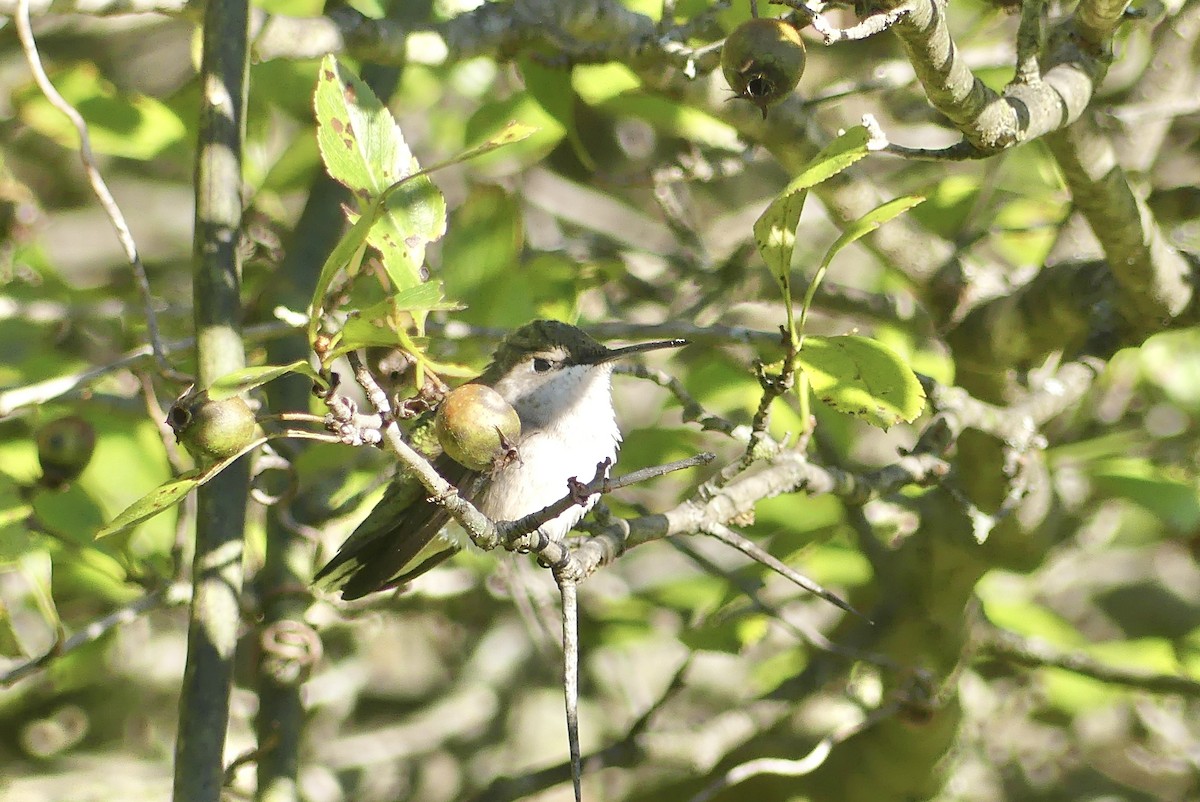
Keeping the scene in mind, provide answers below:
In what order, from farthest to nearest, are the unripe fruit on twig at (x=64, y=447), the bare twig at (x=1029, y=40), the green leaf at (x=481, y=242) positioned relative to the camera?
the green leaf at (x=481, y=242), the unripe fruit on twig at (x=64, y=447), the bare twig at (x=1029, y=40)

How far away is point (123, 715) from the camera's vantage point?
167 inches

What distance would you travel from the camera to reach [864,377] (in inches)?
67.8

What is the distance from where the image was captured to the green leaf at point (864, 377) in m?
1.70

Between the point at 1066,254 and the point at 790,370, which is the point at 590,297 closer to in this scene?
the point at 1066,254

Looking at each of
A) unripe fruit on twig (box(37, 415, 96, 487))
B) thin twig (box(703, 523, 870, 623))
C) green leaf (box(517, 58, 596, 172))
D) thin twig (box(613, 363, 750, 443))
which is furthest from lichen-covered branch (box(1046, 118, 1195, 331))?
unripe fruit on twig (box(37, 415, 96, 487))

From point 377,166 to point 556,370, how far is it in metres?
1.23

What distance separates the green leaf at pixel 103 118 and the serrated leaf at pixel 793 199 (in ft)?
5.87

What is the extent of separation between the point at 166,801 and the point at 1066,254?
2809 millimetres

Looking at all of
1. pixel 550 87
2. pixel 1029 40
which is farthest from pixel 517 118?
pixel 1029 40

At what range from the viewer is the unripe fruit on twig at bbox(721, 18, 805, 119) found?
161 cm

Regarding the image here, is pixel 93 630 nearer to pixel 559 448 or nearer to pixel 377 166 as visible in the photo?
pixel 559 448

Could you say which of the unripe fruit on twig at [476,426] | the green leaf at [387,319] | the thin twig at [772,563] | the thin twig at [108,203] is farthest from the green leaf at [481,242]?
the green leaf at [387,319]

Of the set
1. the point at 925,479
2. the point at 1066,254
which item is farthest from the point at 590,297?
the point at 925,479

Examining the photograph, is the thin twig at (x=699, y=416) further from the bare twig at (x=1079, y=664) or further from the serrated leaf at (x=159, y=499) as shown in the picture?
the bare twig at (x=1079, y=664)
